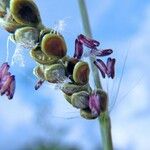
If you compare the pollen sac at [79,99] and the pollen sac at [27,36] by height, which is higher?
the pollen sac at [27,36]

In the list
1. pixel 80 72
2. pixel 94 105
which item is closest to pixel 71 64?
pixel 80 72

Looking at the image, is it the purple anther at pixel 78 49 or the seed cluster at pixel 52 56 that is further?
the purple anther at pixel 78 49

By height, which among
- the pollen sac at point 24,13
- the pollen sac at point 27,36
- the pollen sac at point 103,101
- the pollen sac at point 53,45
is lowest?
the pollen sac at point 103,101

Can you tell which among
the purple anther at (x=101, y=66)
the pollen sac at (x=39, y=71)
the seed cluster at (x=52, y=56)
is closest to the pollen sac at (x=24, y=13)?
the seed cluster at (x=52, y=56)

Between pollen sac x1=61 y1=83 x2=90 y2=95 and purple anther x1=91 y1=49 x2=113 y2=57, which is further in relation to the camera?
purple anther x1=91 y1=49 x2=113 y2=57

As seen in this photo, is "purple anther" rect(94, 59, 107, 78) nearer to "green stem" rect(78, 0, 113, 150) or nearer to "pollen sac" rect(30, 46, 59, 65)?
"green stem" rect(78, 0, 113, 150)

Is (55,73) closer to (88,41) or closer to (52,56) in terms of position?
(52,56)

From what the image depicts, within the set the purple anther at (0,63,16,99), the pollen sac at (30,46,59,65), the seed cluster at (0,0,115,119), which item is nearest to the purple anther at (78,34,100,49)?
the seed cluster at (0,0,115,119)

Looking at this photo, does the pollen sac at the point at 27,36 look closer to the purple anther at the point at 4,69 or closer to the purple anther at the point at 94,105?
the purple anther at the point at 4,69
